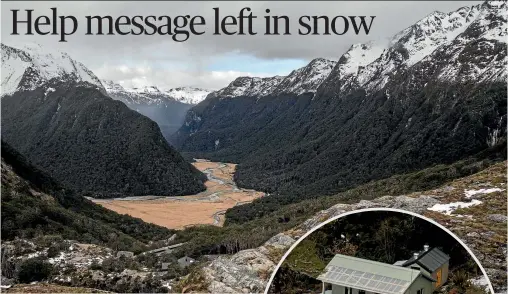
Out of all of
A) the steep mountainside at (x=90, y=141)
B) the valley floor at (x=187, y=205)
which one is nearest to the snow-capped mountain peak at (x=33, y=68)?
the steep mountainside at (x=90, y=141)

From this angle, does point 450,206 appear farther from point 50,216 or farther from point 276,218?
point 276,218

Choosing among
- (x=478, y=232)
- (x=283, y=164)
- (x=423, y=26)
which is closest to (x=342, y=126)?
(x=283, y=164)

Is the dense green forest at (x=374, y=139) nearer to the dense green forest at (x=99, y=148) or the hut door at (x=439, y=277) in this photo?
the dense green forest at (x=99, y=148)

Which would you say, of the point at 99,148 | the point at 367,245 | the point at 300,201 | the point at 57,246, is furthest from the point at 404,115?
the point at 367,245

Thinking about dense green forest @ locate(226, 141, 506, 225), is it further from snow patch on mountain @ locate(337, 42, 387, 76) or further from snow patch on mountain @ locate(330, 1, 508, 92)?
snow patch on mountain @ locate(337, 42, 387, 76)

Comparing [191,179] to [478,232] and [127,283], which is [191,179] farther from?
[478,232]

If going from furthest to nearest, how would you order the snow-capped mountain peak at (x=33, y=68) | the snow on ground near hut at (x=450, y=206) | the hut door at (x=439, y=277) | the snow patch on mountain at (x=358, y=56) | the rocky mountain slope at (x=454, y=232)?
the snow patch on mountain at (x=358, y=56), the snow-capped mountain peak at (x=33, y=68), the snow on ground near hut at (x=450, y=206), the rocky mountain slope at (x=454, y=232), the hut door at (x=439, y=277)
